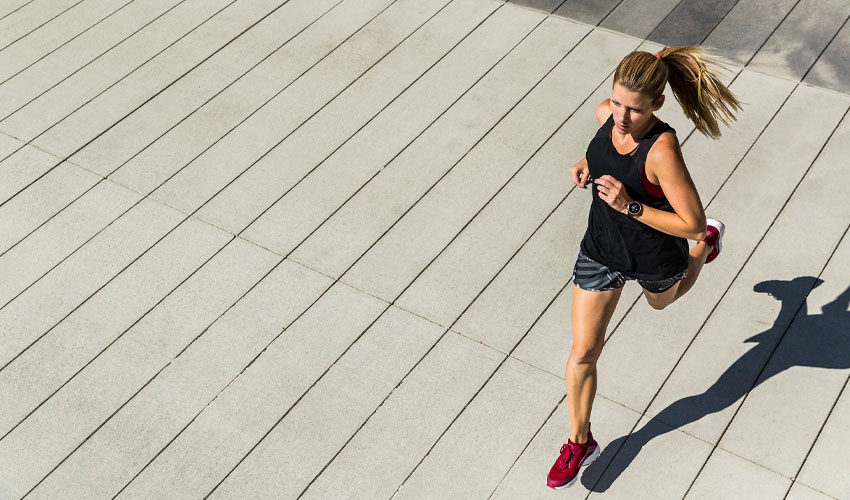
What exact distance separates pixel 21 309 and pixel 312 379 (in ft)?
4.98

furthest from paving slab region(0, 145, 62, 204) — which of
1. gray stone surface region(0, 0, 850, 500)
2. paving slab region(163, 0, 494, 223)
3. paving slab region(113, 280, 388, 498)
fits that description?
paving slab region(113, 280, 388, 498)

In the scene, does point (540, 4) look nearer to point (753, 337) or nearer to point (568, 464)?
point (753, 337)

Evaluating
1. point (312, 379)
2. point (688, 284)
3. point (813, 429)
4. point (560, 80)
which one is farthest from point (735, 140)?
point (312, 379)

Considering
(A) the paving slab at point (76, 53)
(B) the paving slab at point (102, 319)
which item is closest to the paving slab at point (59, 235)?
(B) the paving slab at point (102, 319)

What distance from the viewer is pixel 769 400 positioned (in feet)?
12.3

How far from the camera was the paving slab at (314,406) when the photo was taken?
367 centimetres

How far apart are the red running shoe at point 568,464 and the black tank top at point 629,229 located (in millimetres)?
680

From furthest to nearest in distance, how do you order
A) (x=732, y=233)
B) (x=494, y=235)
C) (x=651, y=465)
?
(x=494, y=235) < (x=732, y=233) < (x=651, y=465)

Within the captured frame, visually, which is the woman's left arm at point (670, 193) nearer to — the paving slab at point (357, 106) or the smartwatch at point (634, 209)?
the smartwatch at point (634, 209)

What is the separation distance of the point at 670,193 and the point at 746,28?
10.9 ft

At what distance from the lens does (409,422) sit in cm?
381

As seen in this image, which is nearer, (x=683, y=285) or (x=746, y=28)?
(x=683, y=285)

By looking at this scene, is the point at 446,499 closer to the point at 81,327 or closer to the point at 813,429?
the point at 813,429

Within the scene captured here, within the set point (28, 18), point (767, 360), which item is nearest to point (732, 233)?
point (767, 360)
